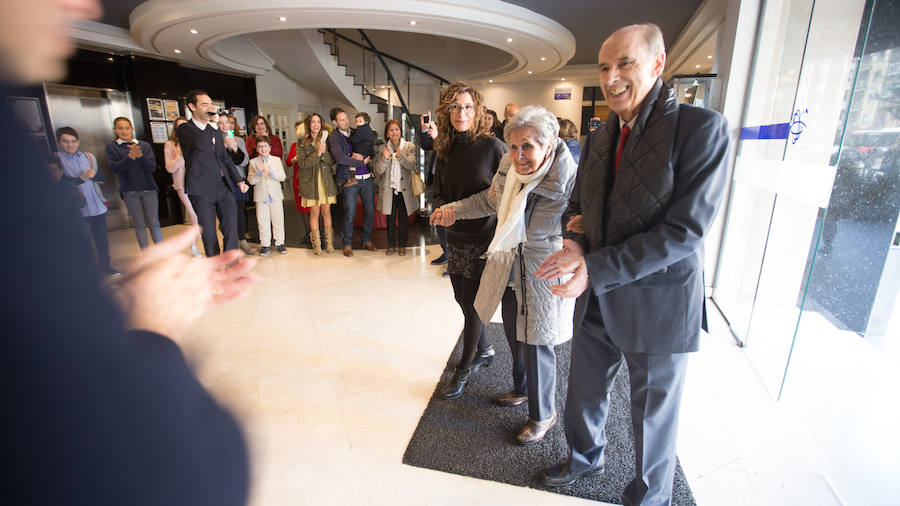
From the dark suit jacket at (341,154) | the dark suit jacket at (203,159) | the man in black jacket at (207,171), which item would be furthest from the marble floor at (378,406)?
the dark suit jacket at (341,154)

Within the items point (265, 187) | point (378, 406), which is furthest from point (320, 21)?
point (378, 406)

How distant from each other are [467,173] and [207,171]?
10.1 feet

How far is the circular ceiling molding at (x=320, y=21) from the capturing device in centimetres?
566

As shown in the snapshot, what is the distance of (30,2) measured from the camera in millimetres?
383

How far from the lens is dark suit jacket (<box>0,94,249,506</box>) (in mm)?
366

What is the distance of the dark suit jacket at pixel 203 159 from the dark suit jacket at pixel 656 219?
3.84 meters

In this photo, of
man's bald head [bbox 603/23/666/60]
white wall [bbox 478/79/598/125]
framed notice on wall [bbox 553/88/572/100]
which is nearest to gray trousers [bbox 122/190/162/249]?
man's bald head [bbox 603/23/666/60]

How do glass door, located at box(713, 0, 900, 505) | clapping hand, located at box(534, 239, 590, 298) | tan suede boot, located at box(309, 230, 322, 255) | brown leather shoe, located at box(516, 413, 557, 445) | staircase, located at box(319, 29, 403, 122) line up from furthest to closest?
staircase, located at box(319, 29, 403, 122)
tan suede boot, located at box(309, 230, 322, 255)
brown leather shoe, located at box(516, 413, 557, 445)
glass door, located at box(713, 0, 900, 505)
clapping hand, located at box(534, 239, 590, 298)

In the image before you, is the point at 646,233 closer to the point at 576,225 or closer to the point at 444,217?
the point at 576,225

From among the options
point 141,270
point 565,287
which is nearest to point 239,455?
point 141,270

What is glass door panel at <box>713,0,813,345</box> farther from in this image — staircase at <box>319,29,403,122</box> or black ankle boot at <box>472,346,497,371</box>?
staircase at <box>319,29,403,122</box>

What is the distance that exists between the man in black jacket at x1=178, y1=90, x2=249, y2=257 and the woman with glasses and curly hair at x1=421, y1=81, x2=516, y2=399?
8.96 feet

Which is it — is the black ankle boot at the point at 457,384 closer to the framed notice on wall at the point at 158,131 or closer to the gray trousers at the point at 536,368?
the gray trousers at the point at 536,368

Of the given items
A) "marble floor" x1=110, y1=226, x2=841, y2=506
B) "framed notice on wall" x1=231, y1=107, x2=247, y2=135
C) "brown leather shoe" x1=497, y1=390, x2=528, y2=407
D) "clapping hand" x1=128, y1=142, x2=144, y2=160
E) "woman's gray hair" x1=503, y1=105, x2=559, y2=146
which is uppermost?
"framed notice on wall" x1=231, y1=107, x2=247, y2=135
